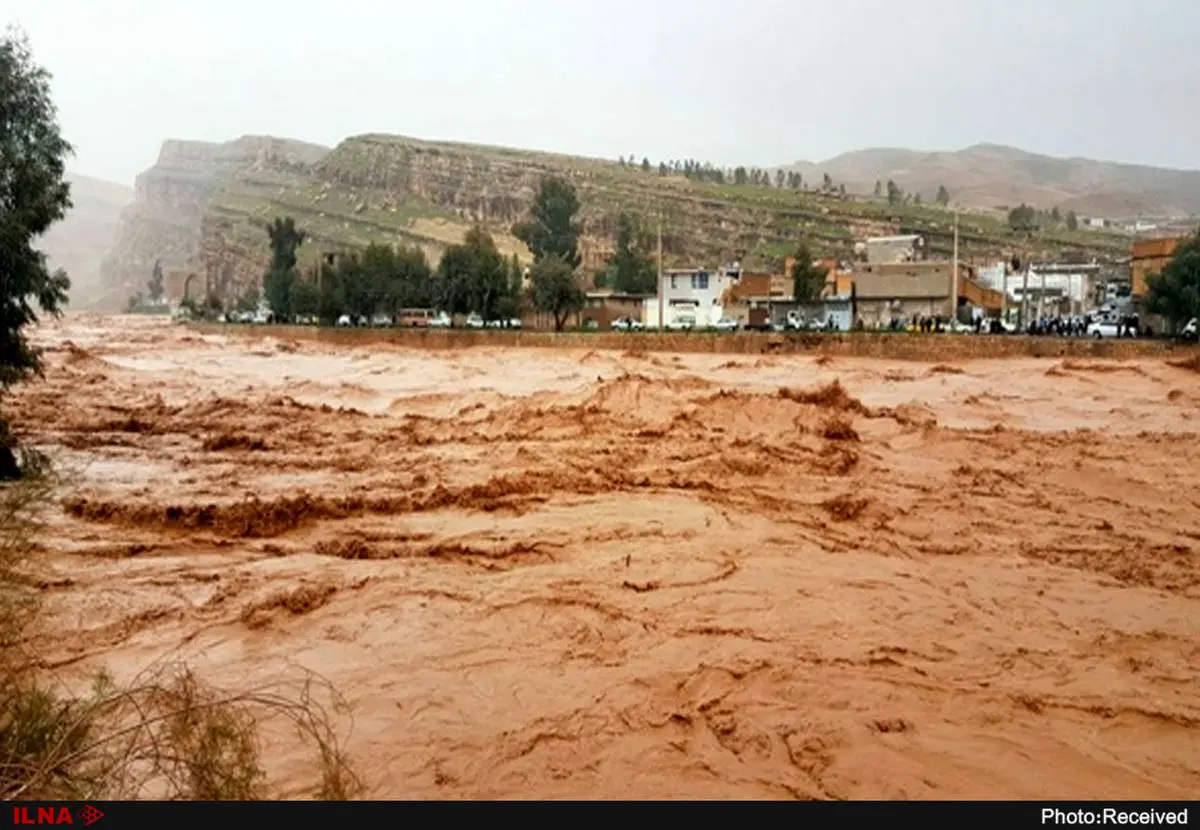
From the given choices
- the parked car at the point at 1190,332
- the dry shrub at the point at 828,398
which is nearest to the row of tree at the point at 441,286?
the parked car at the point at 1190,332

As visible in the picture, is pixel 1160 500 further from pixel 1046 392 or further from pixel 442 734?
pixel 1046 392

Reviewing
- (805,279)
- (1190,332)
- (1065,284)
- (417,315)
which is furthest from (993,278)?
(417,315)

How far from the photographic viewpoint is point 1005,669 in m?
8.68

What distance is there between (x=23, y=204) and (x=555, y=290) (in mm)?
49532

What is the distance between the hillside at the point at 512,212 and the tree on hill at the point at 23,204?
93741mm

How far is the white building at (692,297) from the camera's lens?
72.1 meters

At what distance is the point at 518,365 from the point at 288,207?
467ft

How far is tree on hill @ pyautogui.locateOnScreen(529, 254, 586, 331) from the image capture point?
2586 inches

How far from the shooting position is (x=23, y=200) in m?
16.9

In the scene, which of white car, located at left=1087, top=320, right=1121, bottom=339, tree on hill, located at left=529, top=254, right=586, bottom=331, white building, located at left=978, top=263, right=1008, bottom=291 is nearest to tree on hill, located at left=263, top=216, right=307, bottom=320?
tree on hill, located at left=529, top=254, right=586, bottom=331

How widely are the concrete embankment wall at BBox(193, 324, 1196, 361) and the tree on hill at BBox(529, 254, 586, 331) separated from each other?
25.6 ft

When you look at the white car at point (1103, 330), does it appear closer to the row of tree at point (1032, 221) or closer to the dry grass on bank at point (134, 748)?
the dry grass on bank at point (134, 748)

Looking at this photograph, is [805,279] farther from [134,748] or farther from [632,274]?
[134,748]
